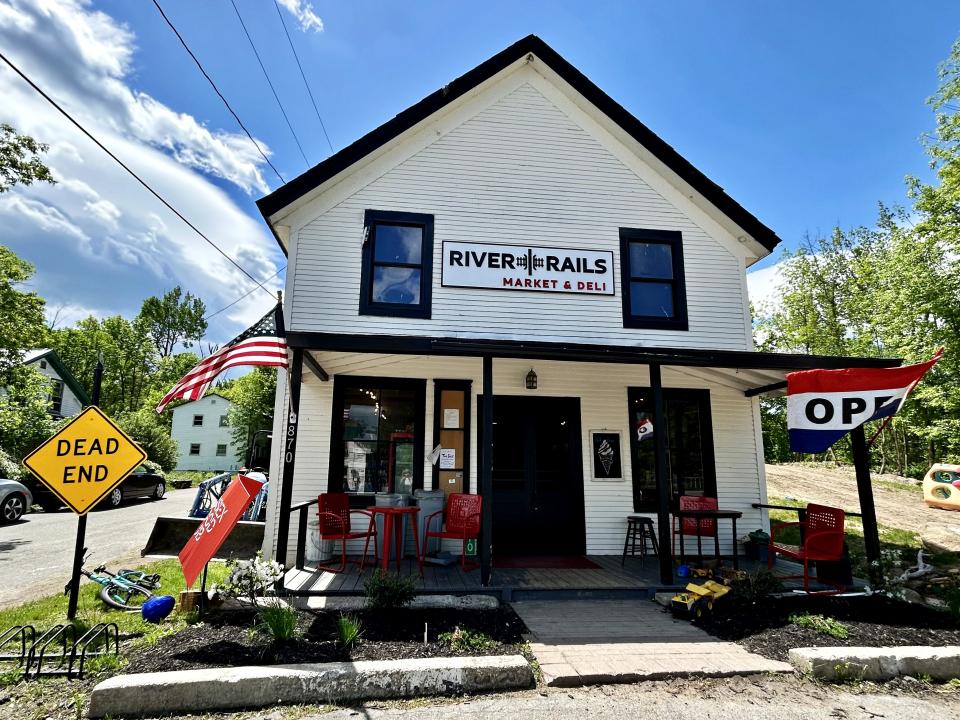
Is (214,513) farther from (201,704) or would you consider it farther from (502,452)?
(502,452)

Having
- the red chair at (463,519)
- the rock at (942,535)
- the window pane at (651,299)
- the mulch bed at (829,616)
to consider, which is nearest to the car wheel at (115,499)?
the red chair at (463,519)

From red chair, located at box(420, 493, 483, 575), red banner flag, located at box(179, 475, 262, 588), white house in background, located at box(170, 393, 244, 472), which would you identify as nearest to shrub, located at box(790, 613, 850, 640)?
red chair, located at box(420, 493, 483, 575)

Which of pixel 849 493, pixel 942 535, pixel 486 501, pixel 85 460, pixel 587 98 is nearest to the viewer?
pixel 85 460

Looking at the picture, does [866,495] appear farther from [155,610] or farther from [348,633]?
[155,610]

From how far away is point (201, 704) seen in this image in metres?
3.33

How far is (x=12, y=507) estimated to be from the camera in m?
12.0

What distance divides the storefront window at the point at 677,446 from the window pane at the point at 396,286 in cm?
405

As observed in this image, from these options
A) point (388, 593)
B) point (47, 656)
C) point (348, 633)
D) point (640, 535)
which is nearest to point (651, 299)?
point (640, 535)

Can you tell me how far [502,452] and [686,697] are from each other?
4829mm

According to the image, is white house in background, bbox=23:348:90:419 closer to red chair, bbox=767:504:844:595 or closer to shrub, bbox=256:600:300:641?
shrub, bbox=256:600:300:641

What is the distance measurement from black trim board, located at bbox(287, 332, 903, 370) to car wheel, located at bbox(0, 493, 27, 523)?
1141 cm

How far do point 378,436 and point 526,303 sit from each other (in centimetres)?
318

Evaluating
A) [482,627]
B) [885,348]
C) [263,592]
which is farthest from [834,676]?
[885,348]

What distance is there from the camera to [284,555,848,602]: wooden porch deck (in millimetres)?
5699
